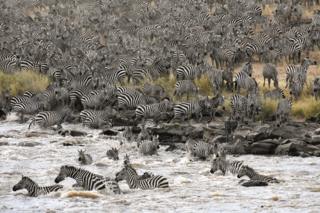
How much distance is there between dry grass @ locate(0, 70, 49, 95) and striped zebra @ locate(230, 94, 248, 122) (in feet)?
24.6

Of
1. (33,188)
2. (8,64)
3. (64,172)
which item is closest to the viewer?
(33,188)

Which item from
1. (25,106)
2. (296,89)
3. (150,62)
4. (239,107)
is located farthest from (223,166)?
(150,62)

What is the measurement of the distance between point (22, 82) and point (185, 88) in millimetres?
6108

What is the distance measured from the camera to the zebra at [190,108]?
21.8 metres

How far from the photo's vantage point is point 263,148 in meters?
17.9

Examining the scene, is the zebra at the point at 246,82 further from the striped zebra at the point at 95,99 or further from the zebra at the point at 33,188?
the zebra at the point at 33,188

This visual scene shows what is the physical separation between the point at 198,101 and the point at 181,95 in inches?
92.9

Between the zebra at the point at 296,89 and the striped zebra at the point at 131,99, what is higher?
the zebra at the point at 296,89

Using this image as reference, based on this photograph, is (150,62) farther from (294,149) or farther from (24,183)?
(24,183)

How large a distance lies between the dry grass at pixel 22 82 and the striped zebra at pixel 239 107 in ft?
24.6

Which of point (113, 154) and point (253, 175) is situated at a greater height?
point (113, 154)

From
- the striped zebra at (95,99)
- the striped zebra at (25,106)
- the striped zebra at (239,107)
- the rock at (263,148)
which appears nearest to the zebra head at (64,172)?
the rock at (263,148)

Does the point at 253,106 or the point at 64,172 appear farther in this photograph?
the point at 253,106

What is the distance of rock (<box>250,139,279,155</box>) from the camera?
1789cm
